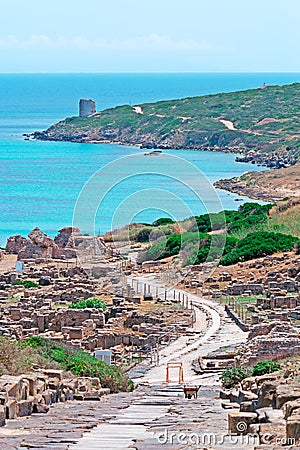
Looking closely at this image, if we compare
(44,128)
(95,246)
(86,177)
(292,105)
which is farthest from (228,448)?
(44,128)

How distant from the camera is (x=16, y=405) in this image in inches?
467

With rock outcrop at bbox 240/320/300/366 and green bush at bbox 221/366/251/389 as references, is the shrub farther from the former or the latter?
green bush at bbox 221/366/251/389

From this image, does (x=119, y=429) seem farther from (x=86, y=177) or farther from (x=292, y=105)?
(x=292, y=105)

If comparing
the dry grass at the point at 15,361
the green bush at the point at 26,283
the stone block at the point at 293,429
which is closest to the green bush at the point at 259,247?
the green bush at the point at 26,283

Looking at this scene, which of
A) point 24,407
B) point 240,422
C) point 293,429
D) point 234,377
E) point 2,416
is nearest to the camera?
point 293,429

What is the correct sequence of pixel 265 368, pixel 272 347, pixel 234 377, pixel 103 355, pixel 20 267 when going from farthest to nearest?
pixel 20 267, pixel 103 355, pixel 272 347, pixel 234 377, pixel 265 368

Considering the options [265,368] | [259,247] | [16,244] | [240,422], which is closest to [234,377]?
[265,368]

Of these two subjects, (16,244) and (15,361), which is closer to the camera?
(15,361)
